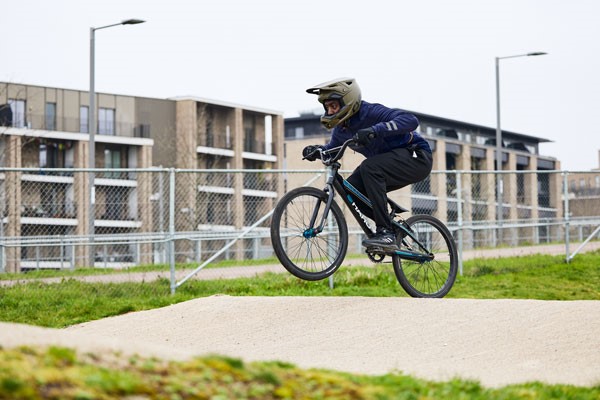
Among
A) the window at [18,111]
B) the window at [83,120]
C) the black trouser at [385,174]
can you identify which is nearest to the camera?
the black trouser at [385,174]

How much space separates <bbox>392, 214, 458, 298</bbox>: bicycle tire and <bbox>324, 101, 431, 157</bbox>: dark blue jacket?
2.75 feet

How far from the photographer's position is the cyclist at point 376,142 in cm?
886

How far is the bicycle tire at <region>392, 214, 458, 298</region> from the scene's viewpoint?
31.6 feet

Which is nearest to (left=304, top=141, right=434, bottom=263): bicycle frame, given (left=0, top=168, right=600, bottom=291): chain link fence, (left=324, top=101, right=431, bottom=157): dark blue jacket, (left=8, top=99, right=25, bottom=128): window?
(left=324, top=101, right=431, bottom=157): dark blue jacket

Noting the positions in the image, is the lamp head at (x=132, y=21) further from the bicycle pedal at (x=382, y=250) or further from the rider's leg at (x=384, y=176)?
the bicycle pedal at (x=382, y=250)

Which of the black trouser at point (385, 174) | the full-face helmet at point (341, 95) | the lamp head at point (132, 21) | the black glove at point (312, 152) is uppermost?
the lamp head at point (132, 21)

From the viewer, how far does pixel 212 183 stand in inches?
1860

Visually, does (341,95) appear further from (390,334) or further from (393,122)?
(390,334)

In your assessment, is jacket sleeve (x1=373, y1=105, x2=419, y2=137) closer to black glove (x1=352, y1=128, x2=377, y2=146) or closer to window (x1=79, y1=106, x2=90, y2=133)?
black glove (x1=352, y1=128, x2=377, y2=146)

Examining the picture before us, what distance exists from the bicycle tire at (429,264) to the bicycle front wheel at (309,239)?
64 centimetres

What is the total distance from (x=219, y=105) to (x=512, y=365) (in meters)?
59.6

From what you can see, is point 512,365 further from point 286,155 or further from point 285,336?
point 286,155

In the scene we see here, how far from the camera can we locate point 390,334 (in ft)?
26.6

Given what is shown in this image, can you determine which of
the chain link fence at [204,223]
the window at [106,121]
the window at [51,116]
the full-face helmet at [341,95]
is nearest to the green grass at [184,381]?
the full-face helmet at [341,95]
